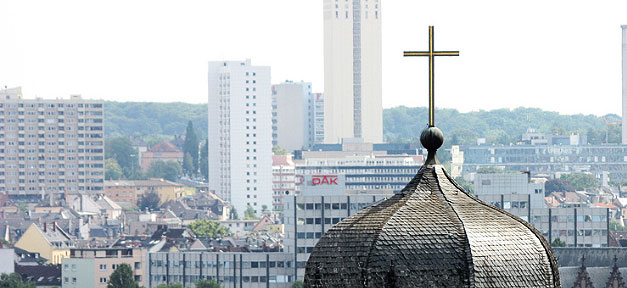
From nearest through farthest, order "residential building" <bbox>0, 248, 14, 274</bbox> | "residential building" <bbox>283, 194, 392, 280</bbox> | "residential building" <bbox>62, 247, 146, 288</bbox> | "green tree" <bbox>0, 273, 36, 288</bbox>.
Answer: "residential building" <bbox>283, 194, 392, 280</bbox>, "green tree" <bbox>0, 273, 36, 288</bbox>, "residential building" <bbox>62, 247, 146, 288</bbox>, "residential building" <bbox>0, 248, 14, 274</bbox>

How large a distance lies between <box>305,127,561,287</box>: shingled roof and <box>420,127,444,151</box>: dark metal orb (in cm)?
74

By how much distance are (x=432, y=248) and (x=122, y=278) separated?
12468cm

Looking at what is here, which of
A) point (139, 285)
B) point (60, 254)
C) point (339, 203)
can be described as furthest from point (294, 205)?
point (60, 254)

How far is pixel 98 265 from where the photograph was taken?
523ft

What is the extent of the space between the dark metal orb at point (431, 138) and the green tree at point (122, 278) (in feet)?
398

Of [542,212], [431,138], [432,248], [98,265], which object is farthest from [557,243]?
[432,248]

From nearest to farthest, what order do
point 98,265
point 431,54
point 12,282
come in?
point 431,54, point 12,282, point 98,265

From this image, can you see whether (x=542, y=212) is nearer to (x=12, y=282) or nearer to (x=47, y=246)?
(x=12, y=282)

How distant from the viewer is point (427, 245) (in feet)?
71.6

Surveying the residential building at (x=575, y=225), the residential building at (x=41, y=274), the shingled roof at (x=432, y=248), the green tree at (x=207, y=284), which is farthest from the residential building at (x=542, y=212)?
the shingled roof at (x=432, y=248)

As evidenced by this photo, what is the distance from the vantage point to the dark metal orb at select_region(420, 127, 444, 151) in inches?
925

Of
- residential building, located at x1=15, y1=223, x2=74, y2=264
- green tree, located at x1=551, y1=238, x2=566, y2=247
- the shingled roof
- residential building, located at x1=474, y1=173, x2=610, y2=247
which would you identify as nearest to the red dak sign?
residential building, located at x1=474, y1=173, x2=610, y2=247

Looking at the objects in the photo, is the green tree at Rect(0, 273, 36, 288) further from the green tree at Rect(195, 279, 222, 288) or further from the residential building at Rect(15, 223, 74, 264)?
the residential building at Rect(15, 223, 74, 264)

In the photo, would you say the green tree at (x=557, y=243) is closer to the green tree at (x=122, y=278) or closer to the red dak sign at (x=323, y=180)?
the red dak sign at (x=323, y=180)
